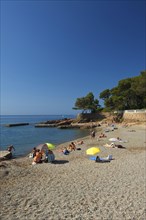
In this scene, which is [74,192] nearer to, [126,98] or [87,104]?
[126,98]

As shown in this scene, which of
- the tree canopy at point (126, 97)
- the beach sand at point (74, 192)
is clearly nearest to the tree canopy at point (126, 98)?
the tree canopy at point (126, 97)

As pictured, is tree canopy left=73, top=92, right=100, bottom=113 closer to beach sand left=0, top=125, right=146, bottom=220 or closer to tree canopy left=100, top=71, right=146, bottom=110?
tree canopy left=100, top=71, right=146, bottom=110

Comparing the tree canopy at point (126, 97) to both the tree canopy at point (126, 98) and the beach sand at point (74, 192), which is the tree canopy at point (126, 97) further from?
the beach sand at point (74, 192)

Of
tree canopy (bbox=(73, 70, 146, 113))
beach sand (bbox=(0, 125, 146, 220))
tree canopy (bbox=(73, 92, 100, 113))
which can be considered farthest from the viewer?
tree canopy (bbox=(73, 92, 100, 113))

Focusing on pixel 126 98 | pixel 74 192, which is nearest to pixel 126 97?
pixel 126 98

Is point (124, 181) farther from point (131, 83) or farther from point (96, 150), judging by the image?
point (131, 83)

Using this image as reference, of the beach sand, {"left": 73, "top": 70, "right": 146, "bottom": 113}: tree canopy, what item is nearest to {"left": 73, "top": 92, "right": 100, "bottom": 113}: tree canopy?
{"left": 73, "top": 70, "right": 146, "bottom": 113}: tree canopy

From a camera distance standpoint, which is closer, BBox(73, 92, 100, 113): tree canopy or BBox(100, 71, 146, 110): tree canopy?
BBox(100, 71, 146, 110): tree canopy

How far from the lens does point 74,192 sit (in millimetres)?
8102

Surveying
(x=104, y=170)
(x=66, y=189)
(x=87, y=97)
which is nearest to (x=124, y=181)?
(x=104, y=170)

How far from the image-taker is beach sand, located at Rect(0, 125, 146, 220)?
6347 mm

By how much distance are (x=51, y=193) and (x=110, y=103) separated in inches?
2148

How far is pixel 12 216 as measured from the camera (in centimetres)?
615

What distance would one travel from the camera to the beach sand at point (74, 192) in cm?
635
